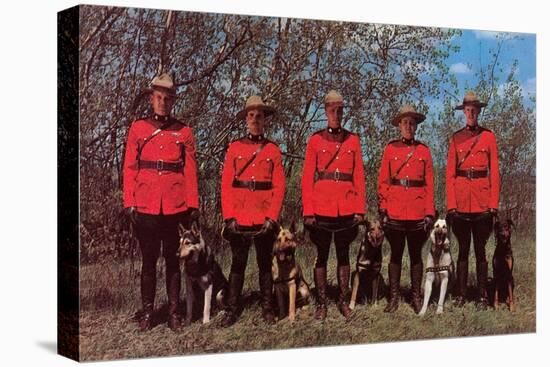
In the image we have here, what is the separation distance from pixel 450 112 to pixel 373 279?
197 centimetres

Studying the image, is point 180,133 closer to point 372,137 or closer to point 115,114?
point 115,114

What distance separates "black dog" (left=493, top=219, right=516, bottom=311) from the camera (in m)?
14.8

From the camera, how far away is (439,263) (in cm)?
1438

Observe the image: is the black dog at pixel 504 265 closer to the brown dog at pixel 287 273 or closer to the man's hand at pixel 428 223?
the man's hand at pixel 428 223

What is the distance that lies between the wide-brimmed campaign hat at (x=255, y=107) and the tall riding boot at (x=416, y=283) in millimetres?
2304

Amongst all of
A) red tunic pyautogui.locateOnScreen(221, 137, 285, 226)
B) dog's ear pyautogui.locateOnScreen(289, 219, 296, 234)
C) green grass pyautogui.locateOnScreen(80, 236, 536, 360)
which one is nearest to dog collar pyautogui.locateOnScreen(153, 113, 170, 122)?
red tunic pyautogui.locateOnScreen(221, 137, 285, 226)

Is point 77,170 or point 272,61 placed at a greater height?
point 272,61

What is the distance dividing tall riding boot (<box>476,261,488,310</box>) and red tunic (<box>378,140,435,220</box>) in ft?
2.83

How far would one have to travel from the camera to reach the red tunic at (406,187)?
14055 millimetres

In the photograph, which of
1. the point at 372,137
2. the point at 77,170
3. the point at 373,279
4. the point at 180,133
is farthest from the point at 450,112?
the point at 77,170

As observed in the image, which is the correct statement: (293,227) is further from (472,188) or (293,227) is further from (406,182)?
(472,188)

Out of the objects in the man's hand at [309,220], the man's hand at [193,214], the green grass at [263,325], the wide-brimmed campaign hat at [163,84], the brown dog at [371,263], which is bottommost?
the green grass at [263,325]

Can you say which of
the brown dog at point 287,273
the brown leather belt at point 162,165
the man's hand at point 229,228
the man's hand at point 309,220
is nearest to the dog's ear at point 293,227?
the brown dog at point 287,273

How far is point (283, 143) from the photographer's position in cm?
1350
